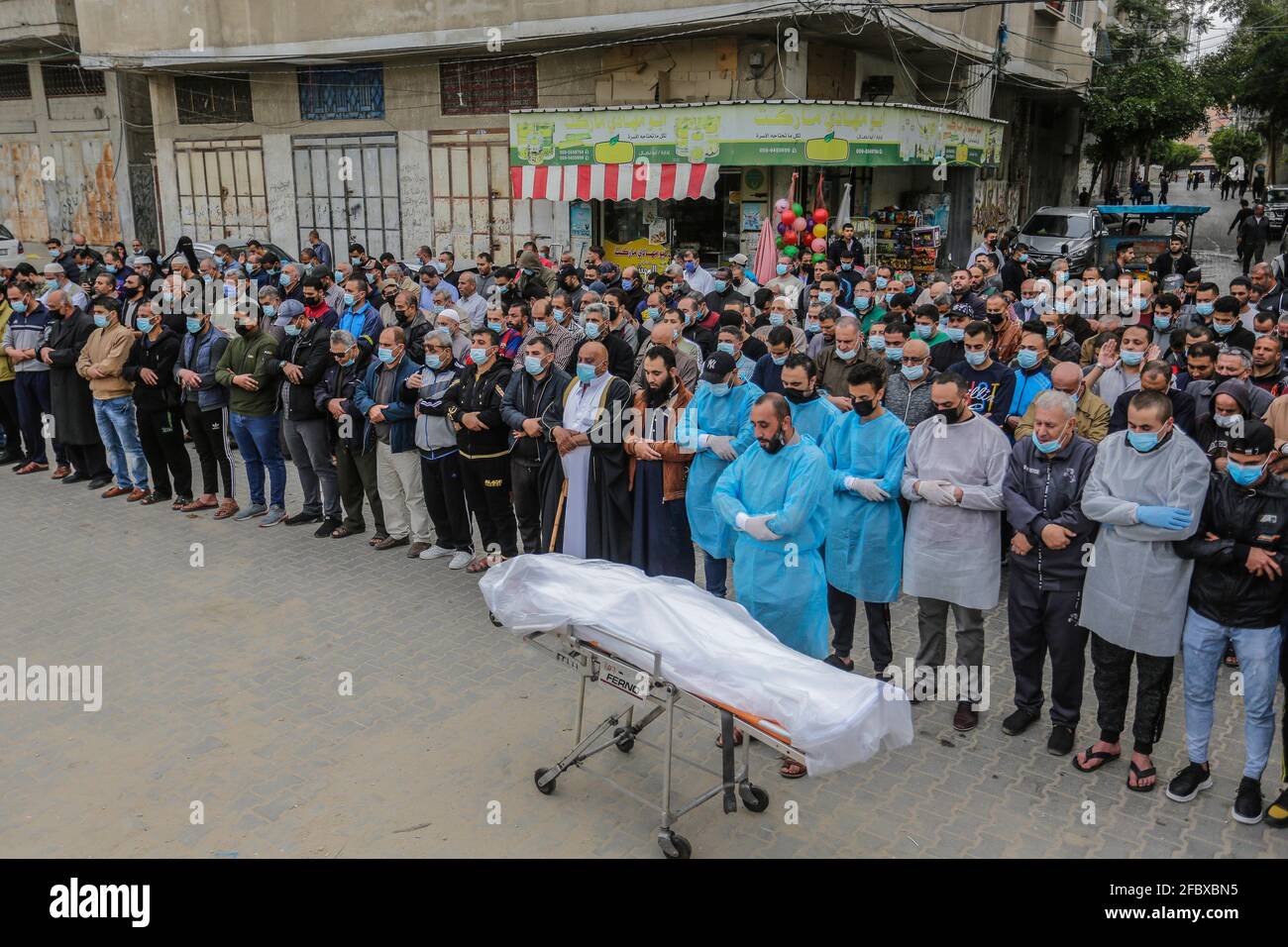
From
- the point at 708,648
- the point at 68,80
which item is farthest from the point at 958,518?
the point at 68,80

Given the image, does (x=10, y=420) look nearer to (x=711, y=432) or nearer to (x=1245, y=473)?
(x=711, y=432)

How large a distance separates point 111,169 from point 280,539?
2251cm

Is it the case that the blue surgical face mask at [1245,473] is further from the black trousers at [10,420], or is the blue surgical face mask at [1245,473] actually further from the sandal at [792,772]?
the black trousers at [10,420]

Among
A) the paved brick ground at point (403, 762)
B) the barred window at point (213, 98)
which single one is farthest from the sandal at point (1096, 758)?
the barred window at point (213, 98)

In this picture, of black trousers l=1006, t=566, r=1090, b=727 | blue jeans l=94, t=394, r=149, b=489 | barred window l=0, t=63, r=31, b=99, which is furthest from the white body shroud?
barred window l=0, t=63, r=31, b=99

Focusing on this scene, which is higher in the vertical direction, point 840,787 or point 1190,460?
point 1190,460

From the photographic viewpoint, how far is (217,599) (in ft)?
26.8

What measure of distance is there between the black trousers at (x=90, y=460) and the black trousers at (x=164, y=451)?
0.98 metres

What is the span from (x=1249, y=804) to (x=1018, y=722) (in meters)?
1.25

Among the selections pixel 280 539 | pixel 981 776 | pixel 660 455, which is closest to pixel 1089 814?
pixel 981 776

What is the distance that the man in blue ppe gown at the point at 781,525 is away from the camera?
5523 mm

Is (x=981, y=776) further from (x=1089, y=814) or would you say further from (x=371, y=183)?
(x=371, y=183)

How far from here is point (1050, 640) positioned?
5828 mm

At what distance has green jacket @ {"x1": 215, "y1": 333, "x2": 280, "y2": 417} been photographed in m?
9.58
